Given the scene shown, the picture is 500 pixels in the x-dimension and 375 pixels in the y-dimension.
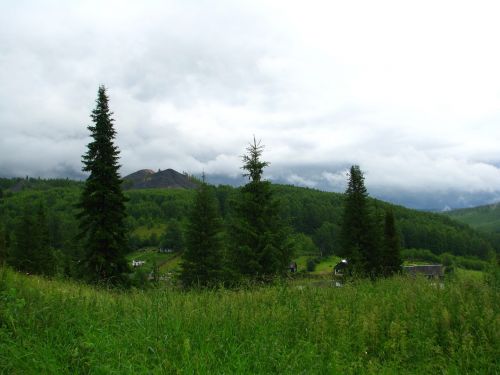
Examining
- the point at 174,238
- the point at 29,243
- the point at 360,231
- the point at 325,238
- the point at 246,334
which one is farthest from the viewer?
the point at 325,238

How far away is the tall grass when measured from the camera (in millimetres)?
4211

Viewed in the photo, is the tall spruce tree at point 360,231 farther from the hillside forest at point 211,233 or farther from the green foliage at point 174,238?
the green foliage at point 174,238

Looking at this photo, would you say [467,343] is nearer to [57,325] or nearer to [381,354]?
Result: [381,354]

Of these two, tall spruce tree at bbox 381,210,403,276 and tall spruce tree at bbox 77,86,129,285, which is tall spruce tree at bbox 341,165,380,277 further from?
tall spruce tree at bbox 77,86,129,285

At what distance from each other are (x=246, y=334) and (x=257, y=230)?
17177 mm

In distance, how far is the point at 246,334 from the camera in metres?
5.12

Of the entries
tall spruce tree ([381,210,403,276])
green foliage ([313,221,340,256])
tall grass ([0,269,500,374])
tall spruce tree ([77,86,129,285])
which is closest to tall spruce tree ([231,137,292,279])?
tall spruce tree ([77,86,129,285])

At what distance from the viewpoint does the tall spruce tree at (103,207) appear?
24312mm

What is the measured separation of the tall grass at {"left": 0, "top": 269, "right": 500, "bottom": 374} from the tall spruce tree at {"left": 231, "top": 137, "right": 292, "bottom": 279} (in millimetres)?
15032

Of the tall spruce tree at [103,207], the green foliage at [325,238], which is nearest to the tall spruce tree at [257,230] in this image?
the tall spruce tree at [103,207]

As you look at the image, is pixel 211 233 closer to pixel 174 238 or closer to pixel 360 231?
pixel 360 231

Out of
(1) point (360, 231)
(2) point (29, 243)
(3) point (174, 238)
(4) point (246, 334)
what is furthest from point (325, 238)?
(4) point (246, 334)

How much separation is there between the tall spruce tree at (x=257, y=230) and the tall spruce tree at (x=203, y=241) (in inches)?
384

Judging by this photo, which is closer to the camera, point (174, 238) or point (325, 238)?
point (174, 238)
